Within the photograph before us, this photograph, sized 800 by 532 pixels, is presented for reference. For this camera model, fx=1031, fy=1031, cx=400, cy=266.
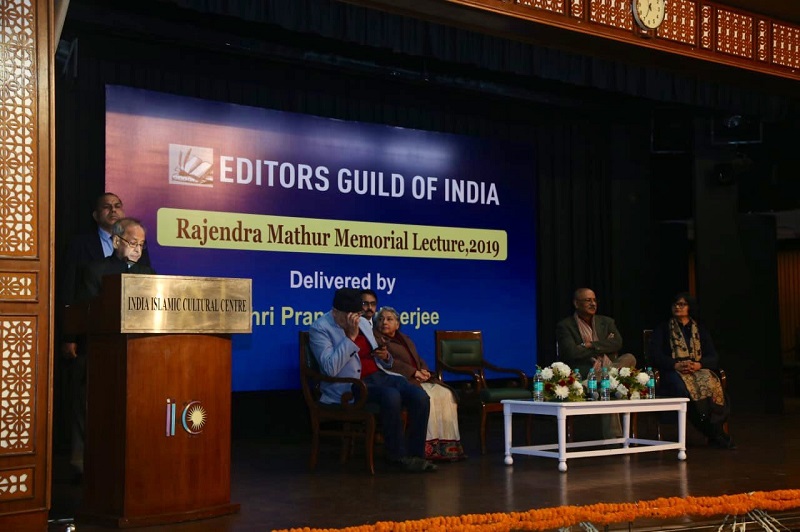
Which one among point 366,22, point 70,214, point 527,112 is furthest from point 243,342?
point 527,112

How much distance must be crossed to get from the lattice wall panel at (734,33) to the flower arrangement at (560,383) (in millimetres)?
2015

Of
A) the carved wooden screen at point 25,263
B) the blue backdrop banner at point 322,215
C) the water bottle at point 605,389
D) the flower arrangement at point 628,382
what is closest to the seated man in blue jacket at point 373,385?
the water bottle at point 605,389

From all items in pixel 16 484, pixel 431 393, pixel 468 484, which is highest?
pixel 431 393

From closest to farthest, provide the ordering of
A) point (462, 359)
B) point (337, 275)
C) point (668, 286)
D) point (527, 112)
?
point (462, 359)
point (337, 275)
point (527, 112)
point (668, 286)

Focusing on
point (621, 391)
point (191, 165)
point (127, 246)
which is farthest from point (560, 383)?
point (191, 165)

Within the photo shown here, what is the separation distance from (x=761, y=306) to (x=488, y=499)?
241 inches

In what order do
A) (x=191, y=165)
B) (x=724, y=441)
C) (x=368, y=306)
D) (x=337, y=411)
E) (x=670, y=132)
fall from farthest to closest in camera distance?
(x=670, y=132) → (x=191, y=165) → (x=724, y=441) → (x=368, y=306) → (x=337, y=411)

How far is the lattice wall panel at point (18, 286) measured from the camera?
3582 mm

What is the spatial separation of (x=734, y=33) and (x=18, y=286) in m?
4.16

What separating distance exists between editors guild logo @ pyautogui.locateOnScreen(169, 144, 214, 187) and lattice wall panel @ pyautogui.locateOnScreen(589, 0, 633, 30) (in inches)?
119

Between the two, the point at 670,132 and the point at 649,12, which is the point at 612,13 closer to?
the point at 649,12

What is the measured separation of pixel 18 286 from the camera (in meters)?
3.61

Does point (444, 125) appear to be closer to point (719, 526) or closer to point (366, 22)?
point (366, 22)

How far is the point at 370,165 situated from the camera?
8031mm
